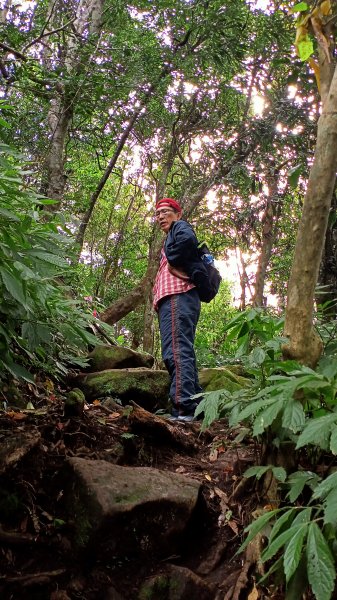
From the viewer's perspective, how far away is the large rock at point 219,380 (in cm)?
462

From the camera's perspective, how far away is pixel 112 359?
16.3 ft

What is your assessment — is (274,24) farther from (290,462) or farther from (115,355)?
(290,462)

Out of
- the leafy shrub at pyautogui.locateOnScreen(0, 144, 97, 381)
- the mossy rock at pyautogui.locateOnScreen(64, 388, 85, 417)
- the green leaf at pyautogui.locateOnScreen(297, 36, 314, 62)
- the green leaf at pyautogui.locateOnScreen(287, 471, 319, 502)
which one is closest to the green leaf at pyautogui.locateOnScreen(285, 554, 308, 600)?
the green leaf at pyautogui.locateOnScreen(287, 471, 319, 502)

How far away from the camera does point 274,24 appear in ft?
21.7

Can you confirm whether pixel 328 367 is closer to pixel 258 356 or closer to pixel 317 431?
pixel 258 356

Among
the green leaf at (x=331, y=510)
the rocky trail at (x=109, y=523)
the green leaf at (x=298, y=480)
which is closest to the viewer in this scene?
the green leaf at (x=331, y=510)

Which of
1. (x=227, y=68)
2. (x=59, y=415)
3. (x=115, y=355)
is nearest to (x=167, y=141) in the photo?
(x=227, y=68)

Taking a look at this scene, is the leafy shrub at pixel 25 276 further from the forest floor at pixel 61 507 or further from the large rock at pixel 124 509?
the large rock at pixel 124 509

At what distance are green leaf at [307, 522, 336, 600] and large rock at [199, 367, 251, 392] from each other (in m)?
3.26

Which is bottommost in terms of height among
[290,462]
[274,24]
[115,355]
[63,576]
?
[63,576]

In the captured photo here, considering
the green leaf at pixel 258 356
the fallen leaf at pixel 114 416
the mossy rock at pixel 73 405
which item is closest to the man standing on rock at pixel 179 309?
the fallen leaf at pixel 114 416

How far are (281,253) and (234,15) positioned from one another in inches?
242

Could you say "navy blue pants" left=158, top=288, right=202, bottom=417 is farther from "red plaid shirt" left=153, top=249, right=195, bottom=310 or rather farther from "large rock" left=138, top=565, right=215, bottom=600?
"large rock" left=138, top=565, right=215, bottom=600

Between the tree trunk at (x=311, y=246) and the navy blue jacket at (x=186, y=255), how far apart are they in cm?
205
